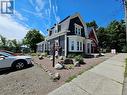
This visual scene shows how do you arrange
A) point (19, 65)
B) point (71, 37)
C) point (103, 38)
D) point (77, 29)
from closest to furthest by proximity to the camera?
point (19, 65), point (71, 37), point (77, 29), point (103, 38)

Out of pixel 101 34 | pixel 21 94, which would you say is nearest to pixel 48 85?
pixel 21 94

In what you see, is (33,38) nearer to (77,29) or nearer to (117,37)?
(117,37)

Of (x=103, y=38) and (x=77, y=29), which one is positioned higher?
(x=103, y=38)

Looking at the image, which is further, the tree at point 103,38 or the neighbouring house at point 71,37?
the tree at point 103,38

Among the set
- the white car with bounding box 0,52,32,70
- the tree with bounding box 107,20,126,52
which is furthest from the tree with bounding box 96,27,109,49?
the white car with bounding box 0,52,32,70

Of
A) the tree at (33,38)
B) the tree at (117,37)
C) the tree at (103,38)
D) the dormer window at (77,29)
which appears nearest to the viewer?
the dormer window at (77,29)

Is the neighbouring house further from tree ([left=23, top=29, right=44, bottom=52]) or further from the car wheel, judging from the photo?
tree ([left=23, top=29, right=44, bottom=52])

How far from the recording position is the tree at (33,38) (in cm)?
5703

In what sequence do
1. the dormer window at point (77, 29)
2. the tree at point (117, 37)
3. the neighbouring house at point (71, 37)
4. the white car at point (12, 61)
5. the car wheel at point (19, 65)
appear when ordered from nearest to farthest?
the white car at point (12, 61) → the car wheel at point (19, 65) → the neighbouring house at point (71, 37) → the dormer window at point (77, 29) → the tree at point (117, 37)

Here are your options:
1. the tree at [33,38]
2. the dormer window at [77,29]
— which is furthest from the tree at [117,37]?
the dormer window at [77,29]

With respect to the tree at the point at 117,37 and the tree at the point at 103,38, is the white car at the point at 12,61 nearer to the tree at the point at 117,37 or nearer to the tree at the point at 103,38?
the tree at the point at 117,37

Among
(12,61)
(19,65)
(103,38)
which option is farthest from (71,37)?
(103,38)

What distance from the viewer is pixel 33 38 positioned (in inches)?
2263

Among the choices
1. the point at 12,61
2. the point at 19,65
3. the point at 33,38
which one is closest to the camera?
the point at 12,61
